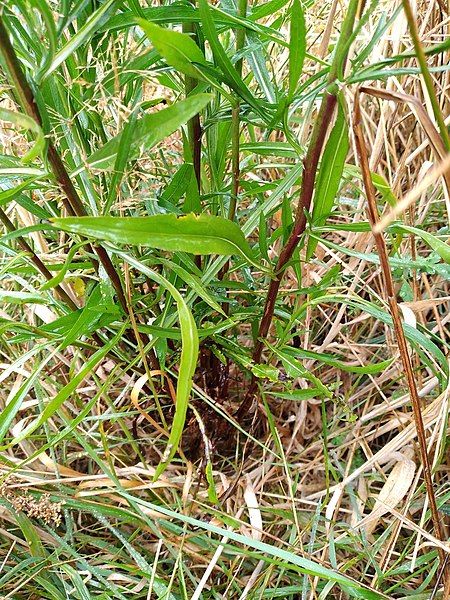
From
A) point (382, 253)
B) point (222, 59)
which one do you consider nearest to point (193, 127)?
point (222, 59)

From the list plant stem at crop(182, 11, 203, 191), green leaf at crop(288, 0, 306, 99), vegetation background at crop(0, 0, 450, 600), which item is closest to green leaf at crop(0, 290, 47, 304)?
vegetation background at crop(0, 0, 450, 600)

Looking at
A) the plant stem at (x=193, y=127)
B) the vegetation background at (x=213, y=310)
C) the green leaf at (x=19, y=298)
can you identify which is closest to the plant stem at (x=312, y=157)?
the vegetation background at (x=213, y=310)

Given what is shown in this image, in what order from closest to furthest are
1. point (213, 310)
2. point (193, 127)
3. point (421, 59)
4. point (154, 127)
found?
point (421, 59)
point (154, 127)
point (193, 127)
point (213, 310)

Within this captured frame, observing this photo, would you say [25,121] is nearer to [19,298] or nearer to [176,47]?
[176,47]

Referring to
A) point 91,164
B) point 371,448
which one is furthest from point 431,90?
point 371,448

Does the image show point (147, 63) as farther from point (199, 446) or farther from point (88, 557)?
point (88, 557)

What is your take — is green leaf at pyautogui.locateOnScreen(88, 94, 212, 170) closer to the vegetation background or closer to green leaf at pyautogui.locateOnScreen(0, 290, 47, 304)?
the vegetation background
